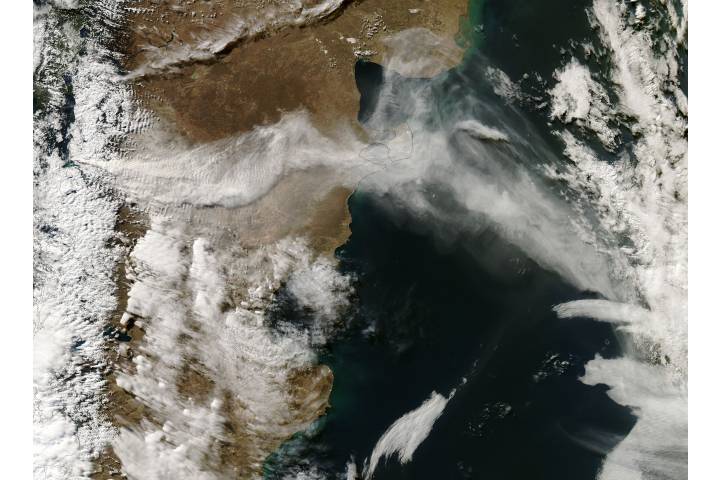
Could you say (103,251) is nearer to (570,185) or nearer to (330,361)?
(330,361)

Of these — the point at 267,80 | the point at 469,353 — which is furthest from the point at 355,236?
the point at 267,80

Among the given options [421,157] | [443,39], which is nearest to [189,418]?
[421,157]

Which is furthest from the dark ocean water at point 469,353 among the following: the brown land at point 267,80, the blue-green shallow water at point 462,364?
the brown land at point 267,80

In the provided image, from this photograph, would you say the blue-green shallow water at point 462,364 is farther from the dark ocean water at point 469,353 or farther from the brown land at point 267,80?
the brown land at point 267,80

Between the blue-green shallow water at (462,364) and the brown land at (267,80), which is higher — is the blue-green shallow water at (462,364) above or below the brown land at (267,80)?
below

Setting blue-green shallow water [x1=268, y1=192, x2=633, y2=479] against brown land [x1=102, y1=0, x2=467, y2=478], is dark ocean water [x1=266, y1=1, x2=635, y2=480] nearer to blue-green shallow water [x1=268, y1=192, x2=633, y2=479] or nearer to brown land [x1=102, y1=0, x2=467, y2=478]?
blue-green shallow water [x1=268, y1=192, x2=633, y2=479]
